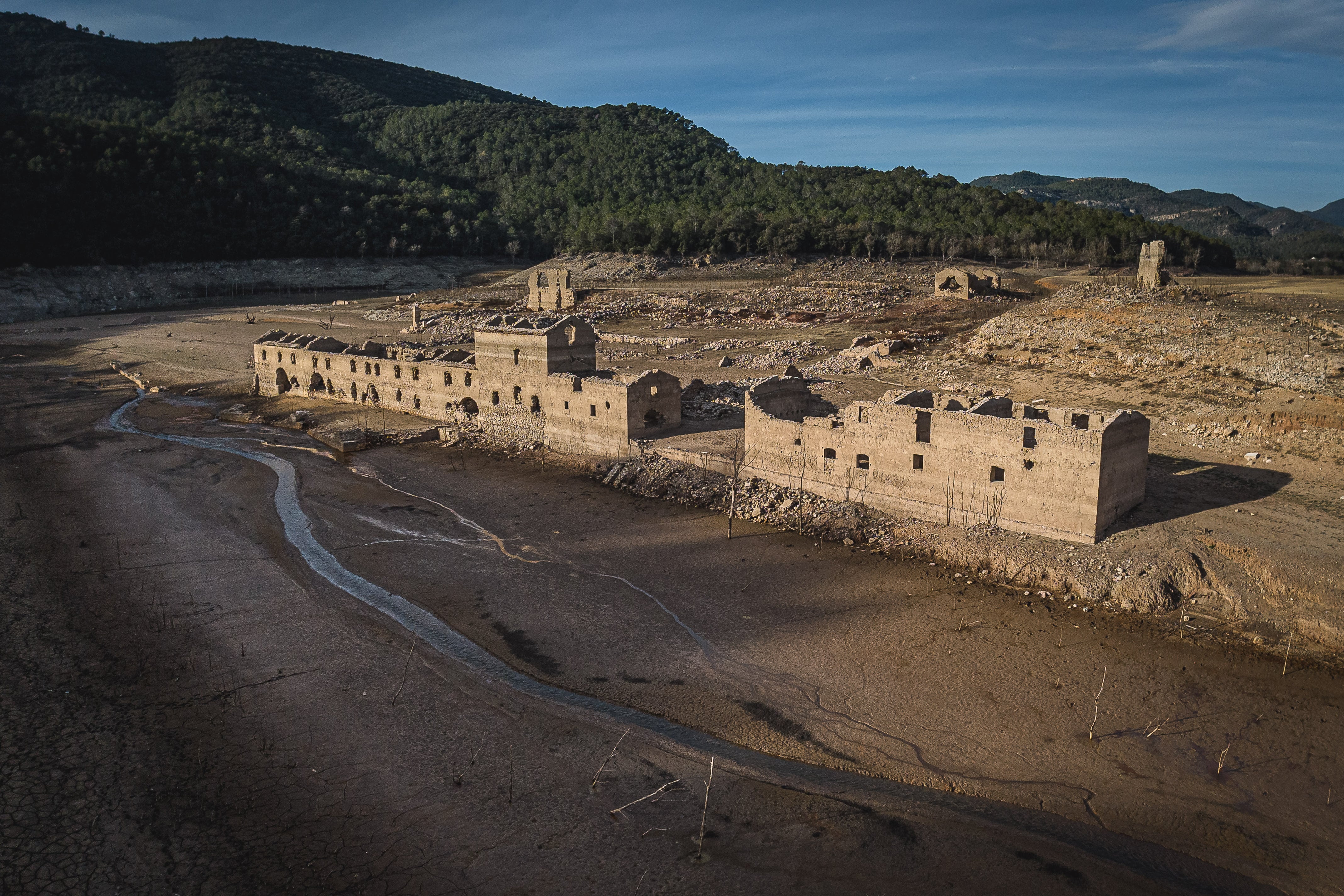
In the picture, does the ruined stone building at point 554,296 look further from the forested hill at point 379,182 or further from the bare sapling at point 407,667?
the bare sapling at point 407,667

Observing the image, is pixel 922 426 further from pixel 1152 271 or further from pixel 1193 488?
pixel 1152 271

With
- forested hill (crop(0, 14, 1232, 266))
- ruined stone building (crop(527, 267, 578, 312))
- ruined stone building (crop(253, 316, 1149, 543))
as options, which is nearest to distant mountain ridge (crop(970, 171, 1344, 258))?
forested hill (crop(0, 14, 1232, 266))

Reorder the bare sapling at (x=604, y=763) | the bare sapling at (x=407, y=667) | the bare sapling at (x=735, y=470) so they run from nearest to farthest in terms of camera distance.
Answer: the bare sapling at (x=604, y=763)
the bare sapling at (x=407, y=667)
the bare sapling at (x=735, y=470)

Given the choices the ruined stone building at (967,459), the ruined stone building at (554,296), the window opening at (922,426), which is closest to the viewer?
the ruined stone building at (967,459)

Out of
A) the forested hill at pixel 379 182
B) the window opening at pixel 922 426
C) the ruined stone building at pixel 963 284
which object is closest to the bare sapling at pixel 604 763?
the window opening at pixel 922 426

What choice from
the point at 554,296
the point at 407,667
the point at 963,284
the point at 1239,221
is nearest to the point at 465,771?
the point at 407,667

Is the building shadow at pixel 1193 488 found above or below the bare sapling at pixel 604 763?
above

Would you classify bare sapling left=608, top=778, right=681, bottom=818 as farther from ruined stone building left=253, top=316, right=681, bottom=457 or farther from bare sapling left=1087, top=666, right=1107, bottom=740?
ruined stone building left=253, top=316, right=681, bottom=457
